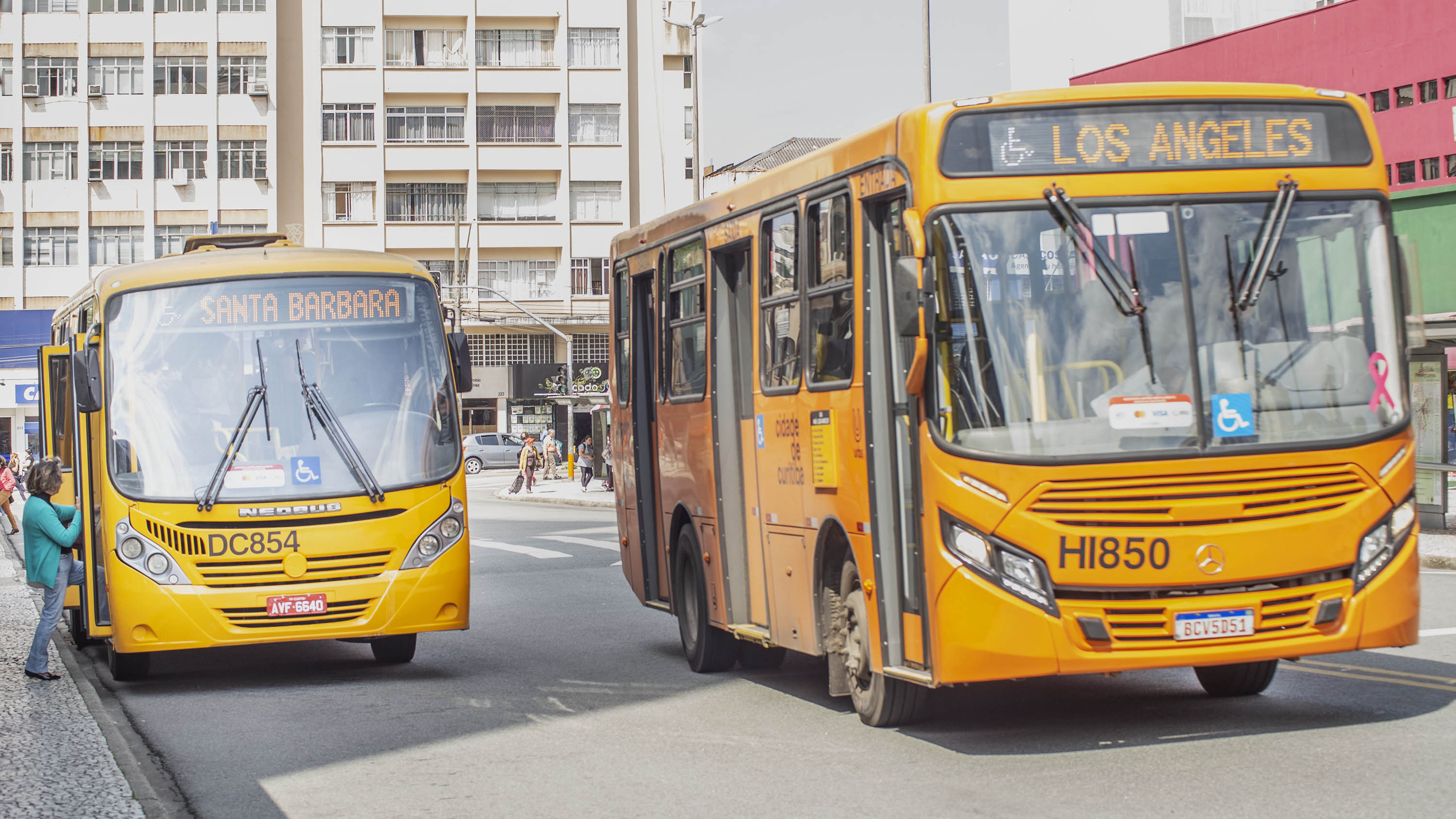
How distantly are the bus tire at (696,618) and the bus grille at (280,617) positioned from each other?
2272 millimetres

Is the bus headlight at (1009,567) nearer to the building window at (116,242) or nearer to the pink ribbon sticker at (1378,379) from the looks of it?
the pink ribbon sticker at (1378,379)

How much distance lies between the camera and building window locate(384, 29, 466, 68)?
2810 inches

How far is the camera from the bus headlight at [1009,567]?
7.64m

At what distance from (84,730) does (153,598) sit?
1.95 metres

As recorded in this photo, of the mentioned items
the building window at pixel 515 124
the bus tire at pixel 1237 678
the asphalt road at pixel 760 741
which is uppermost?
the building window at pixel 515 124

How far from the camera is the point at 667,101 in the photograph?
241 feet

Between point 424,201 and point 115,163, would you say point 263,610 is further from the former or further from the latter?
point 115,163

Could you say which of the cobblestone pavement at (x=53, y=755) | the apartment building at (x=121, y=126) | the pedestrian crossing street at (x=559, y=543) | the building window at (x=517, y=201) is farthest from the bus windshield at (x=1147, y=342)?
the apartment building at (x=121, y=126)

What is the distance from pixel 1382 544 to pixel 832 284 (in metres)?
2.99

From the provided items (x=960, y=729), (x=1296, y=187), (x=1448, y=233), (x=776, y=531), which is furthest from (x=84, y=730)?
(x=1448, y=233)

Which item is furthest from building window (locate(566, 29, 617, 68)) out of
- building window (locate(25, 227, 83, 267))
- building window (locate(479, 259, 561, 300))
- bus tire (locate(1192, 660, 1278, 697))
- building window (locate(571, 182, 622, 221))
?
bus tire (locate(1192, 660, 1278, 697))

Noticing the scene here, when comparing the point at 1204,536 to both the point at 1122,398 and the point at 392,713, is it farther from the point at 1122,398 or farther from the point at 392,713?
the point at 392,713

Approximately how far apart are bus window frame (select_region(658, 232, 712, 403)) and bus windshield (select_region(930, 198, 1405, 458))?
134 inches

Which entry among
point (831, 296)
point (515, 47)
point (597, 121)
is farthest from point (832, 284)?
point (515, 47)
